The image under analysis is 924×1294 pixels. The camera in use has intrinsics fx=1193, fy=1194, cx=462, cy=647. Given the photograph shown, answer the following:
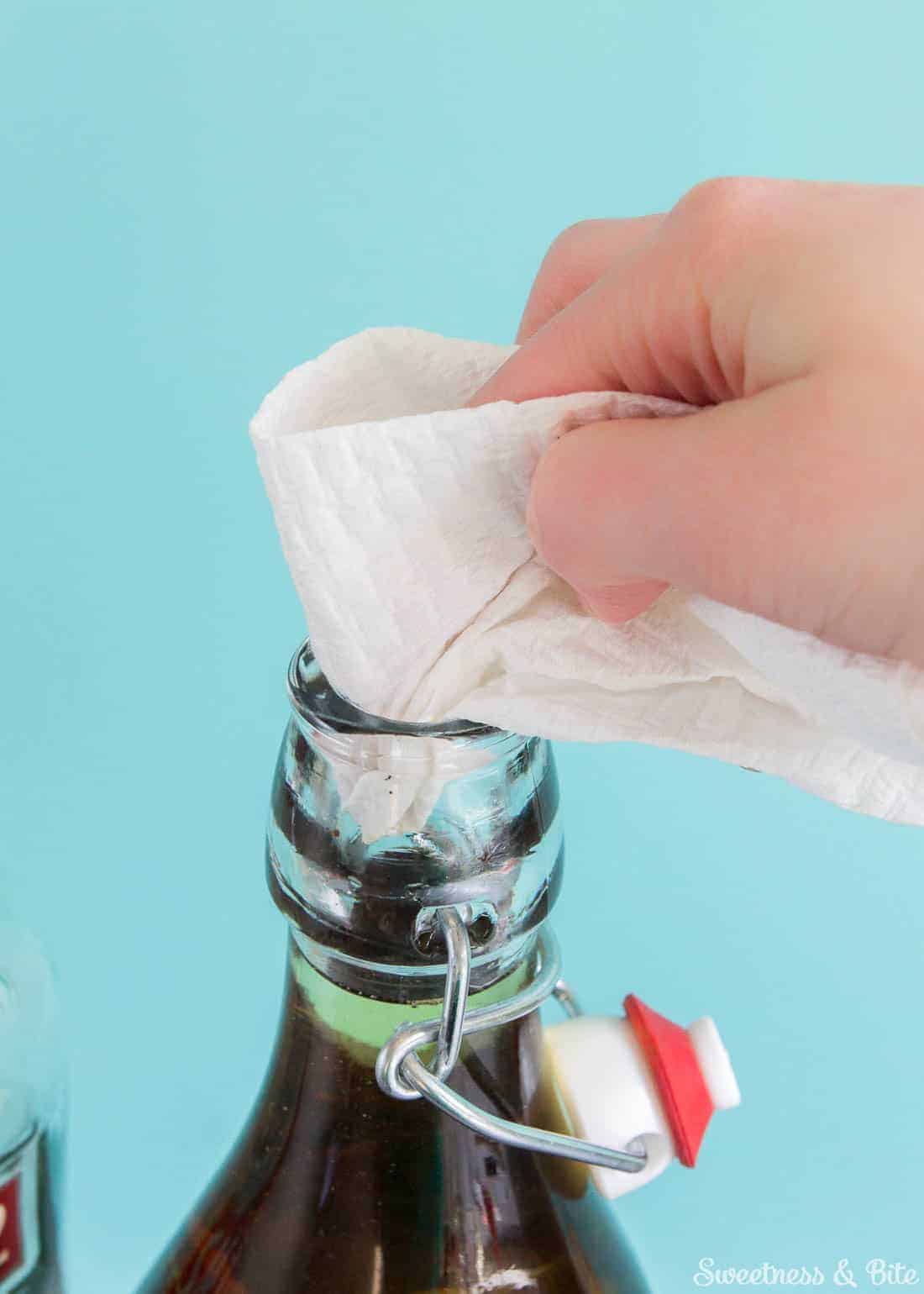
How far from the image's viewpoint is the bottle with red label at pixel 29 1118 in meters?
0.34

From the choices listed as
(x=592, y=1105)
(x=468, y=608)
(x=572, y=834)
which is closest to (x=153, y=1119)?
(x=572, y=834)

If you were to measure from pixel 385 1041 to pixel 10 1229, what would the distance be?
0.14 meters

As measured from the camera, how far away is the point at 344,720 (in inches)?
10.1

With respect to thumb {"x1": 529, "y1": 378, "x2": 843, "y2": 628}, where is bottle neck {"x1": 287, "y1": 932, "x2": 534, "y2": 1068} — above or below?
below

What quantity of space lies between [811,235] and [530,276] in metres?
0.38

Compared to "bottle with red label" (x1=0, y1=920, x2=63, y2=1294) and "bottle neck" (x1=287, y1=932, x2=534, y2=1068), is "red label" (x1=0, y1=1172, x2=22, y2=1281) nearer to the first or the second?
"bottle with red label" (x1=0, y1=920, x2=63, y2=1294)

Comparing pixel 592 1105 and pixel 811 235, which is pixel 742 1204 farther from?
pixel 811 235

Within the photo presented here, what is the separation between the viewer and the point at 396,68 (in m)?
0.53

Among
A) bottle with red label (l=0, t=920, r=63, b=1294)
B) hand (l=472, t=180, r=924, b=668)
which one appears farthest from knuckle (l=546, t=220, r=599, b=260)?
bottle with red label (l=0, t=920, r=63, b=1294)

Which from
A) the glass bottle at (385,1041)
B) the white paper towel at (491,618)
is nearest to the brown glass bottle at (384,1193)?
the glass bottle at (385,1041)

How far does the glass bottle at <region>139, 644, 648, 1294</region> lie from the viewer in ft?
0.86

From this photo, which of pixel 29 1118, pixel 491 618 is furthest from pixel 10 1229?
pixel 491 618

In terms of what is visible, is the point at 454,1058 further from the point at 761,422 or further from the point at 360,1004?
the point at 761,422

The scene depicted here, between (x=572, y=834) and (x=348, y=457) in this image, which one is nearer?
(x=348, y=457)
